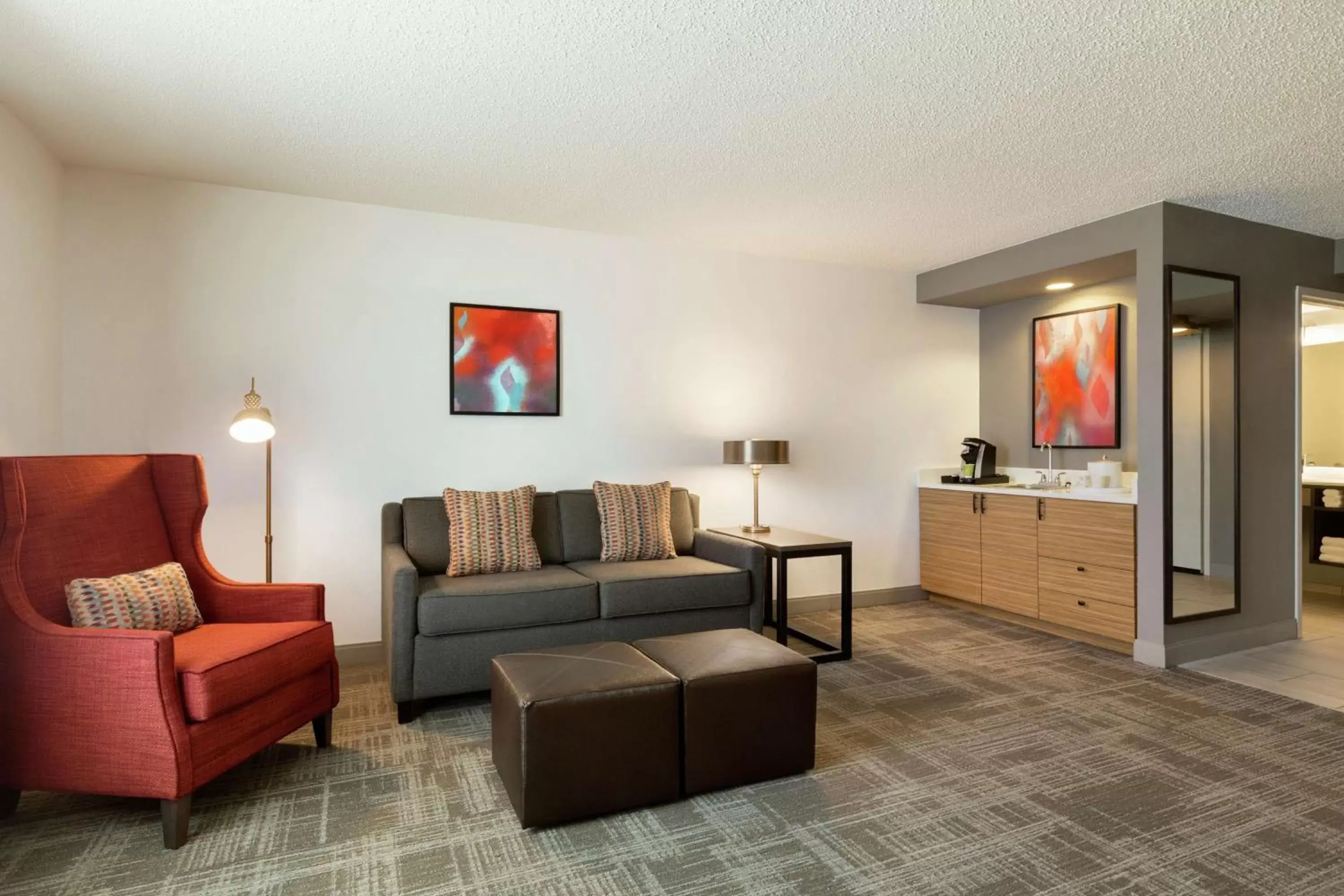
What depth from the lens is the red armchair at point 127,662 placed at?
7.03 ft

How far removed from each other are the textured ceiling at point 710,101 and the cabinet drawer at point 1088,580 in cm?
205

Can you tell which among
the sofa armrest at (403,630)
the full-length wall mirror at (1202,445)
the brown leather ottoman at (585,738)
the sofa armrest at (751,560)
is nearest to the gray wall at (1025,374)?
the full-length wall mirror at (1202,445)

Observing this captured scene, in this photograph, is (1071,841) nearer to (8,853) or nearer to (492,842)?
(492,842)

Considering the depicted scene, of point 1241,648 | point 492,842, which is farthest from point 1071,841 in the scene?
point 1241,648

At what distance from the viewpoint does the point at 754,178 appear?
11.9 ft

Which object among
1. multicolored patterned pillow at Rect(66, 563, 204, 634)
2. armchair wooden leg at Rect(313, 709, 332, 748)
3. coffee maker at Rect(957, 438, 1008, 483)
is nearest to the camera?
multicolored patterned pillow at Rect(66, 563, 204, 634)

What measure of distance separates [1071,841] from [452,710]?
8.22 feet

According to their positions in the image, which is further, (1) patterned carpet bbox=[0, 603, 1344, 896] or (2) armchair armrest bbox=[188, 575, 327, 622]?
(2) armchair armrest bbox=[188, 575, 327, 622]

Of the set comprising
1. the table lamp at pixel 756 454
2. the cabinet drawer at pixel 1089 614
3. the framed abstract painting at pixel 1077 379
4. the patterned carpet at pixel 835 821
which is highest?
the framed abstract painting at pixel 1077 379

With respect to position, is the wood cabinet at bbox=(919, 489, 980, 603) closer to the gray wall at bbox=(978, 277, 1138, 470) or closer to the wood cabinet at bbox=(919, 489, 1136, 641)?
the wood cabinet at bbox=(919, 489, 1136, 641)

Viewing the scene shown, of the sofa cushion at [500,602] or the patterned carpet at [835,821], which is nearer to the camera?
the patterned carpet at [835,821]

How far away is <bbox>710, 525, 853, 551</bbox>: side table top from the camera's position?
4.05 meters

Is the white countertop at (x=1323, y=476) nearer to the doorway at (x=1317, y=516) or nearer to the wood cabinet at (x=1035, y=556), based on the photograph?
the doorway at (x=1317, y=516)

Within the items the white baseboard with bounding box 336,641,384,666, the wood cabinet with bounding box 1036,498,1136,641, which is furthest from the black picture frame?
the white baseboard with bounding box 336,641,384,666
